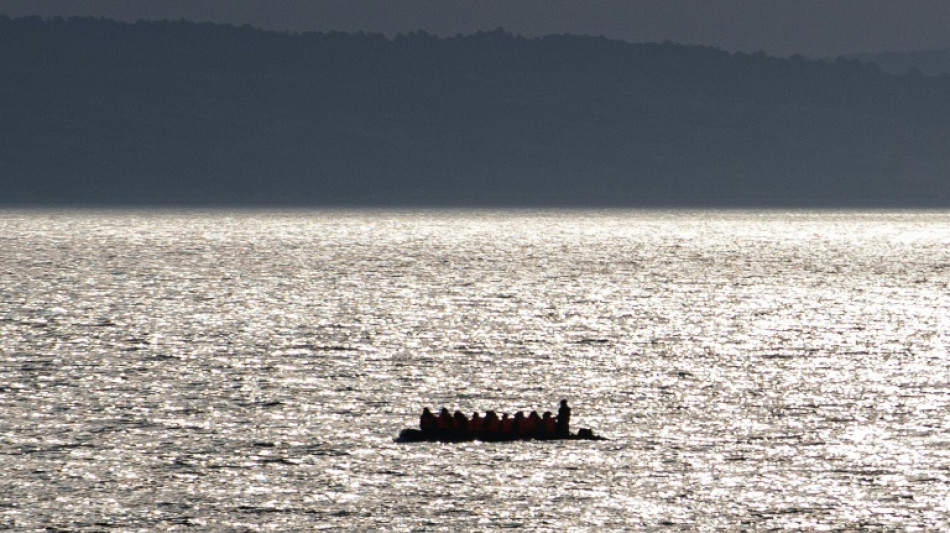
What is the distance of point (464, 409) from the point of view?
54312mm

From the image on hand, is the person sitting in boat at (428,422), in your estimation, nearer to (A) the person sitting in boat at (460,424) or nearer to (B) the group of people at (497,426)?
(B) the group of people at (497,426)

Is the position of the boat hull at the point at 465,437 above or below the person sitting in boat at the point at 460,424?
below

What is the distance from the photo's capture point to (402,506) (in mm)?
37375

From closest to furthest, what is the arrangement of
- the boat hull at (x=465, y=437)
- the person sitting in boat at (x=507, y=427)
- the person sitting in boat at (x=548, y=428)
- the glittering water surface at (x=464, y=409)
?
the glittering water surface at (x=464, y=409)
the boat hull at (x=465, y=437)
the person sitting in boat at (x=507, y=427)
the person sitting in boat at (x=548, y=428)

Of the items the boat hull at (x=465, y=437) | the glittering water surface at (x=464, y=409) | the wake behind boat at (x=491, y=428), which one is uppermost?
the wake behind boat at (x=491, y=428)

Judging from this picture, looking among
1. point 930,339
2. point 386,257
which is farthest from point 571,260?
point 930,339

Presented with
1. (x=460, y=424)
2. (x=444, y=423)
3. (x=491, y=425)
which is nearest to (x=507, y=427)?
(x=491, y=425)

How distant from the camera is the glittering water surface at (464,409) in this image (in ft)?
123

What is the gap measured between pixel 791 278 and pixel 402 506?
11626 cm

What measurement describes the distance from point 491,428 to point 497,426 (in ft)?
0.76

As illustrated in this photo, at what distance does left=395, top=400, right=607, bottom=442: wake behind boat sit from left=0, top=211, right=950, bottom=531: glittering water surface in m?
0.58

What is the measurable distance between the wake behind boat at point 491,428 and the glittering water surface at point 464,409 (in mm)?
585

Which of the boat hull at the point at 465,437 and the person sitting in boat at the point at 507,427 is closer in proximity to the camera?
the boat hull at the point at 465,437

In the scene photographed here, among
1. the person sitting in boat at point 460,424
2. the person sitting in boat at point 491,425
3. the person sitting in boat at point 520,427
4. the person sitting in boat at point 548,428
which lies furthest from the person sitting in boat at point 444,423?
the person sitting in boat at point 548,428
